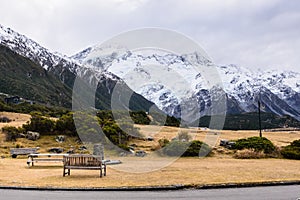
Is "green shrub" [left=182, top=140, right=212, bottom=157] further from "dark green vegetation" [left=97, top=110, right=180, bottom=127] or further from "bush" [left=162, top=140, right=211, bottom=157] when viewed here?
"dark green vegetation" [left=97, top=110, right=180, bottom=127]

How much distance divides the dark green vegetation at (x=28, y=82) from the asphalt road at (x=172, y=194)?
409 feet

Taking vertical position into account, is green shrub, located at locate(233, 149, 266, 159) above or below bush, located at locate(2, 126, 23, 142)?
below

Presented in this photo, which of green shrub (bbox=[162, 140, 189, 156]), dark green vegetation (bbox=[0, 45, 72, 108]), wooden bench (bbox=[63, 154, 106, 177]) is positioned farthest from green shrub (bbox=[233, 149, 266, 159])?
dark green vegetation (bbox=[0, 45, 72, 108])

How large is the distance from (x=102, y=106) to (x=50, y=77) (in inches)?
1441

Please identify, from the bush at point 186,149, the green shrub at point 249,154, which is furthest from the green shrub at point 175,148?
the green shrub at point 249,154

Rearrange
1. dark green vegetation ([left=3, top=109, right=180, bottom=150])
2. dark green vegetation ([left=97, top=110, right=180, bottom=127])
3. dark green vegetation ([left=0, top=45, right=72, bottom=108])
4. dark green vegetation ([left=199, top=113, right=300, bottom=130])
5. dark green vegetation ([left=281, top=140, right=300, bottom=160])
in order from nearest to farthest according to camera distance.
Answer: dark green vegetation ([left=281, top=140, right=300, bottom=160])
dark green vegetation ([left=3, top=109, right=180, bottom=150])
dark green vegetation ([left=97, top=110, right=180, bottom=127])
dark green vegetation ([left=199, top=113, right=300, bottom=130])
dark green vegetation ([left=0, top=45, right=72, bottom=108])

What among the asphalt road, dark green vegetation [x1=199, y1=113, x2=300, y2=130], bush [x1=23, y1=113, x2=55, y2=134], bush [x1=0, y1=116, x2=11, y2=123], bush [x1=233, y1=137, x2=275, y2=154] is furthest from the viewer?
dark green vegetation [x1=199, y1=113, x2=300, y2=130]

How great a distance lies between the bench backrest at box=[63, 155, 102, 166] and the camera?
16.0m

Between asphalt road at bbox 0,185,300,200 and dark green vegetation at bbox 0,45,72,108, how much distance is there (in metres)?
125

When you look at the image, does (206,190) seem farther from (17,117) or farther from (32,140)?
(17,117)

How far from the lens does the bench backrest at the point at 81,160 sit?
16.0 meters

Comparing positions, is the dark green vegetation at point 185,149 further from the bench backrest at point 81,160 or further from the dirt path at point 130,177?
the bench backrest at point 81,160

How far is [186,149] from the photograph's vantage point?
2617 centimetres

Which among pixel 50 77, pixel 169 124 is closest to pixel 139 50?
pixel 169 124
